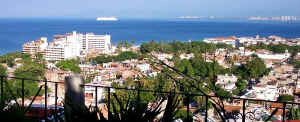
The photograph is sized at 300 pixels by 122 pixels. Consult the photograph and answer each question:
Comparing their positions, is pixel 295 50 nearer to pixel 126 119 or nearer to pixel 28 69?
pixel 28 69

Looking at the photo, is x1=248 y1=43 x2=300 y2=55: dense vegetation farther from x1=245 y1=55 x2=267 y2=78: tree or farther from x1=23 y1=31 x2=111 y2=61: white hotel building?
x1=23 y1=31 x2=111 y2=61: white hotel building

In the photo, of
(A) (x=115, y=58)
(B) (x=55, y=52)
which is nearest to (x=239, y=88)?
(A) (x=115, y=58)

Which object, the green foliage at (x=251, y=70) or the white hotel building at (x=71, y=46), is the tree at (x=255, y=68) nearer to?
the green foliage at (x=251, y=70)

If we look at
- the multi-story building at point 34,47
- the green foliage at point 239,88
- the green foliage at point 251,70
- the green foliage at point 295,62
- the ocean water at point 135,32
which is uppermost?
the ocean water at point 135,32

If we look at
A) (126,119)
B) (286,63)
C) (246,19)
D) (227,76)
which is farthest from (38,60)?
(246,19)

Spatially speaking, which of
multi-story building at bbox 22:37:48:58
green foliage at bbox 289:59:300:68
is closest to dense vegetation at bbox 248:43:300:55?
green foliage at bbox 289:59:300:68

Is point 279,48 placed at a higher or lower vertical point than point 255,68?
higher

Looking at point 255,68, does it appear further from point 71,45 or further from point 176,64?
point 71,45

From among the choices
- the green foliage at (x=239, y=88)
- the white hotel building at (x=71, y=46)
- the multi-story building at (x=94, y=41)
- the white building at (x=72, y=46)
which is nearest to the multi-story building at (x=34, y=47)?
the white hotel building at (x=71, y=46)
